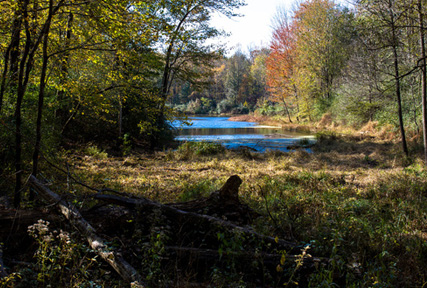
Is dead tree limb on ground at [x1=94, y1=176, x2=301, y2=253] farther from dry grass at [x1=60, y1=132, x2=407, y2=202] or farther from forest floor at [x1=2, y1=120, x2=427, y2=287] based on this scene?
dry grass at [x1=60, y1=132, x2=407, y2=202]

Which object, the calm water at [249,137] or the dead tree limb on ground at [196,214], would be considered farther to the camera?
the calm water at [249,137]

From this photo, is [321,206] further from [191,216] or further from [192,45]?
[192,45]

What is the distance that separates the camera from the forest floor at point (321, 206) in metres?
2.34

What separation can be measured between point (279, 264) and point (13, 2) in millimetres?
3982

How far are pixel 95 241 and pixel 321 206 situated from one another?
11.6 ft

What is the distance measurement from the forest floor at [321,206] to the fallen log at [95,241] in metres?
0.17

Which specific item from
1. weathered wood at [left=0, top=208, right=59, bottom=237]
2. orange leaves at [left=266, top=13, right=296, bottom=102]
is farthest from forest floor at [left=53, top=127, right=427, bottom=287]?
orange leaves at [left=266, top=13, right=296, bottom=102]

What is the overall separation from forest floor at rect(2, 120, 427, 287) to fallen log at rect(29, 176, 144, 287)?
17 cm

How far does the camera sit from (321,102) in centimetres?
2509

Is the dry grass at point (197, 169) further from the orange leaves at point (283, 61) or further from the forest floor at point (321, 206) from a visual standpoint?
the orange leaves at point (283, 61)

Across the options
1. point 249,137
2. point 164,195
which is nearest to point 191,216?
point 164,195

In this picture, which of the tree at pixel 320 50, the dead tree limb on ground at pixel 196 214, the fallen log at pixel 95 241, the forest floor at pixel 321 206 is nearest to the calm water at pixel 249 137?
the forest floor at pixel 321 206

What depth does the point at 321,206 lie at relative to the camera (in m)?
4.34

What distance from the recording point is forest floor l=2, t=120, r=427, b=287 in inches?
92.3
